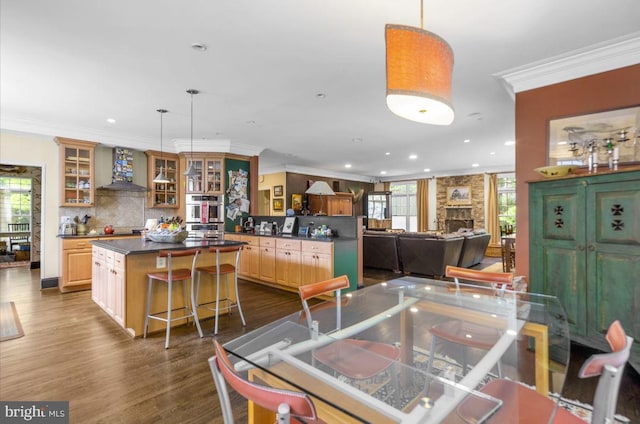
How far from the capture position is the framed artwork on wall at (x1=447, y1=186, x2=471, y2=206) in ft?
34.5

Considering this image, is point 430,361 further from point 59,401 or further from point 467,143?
point 467,143

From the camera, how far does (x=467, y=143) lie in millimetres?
6781

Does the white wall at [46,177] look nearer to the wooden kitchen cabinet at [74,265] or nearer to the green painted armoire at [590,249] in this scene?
the wooden kitchen cabinet at [74,265]

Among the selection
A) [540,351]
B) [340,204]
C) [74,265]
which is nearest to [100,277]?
[74,265]

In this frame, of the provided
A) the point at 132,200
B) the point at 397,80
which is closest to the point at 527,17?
Result: the point at 397,80

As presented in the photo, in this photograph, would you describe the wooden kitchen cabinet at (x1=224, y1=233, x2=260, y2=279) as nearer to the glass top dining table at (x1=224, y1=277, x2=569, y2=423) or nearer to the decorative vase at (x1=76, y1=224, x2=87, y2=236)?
the decorative vase at (x1=76, y1=224, x2=87, y2=236)

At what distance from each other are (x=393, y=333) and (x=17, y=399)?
2.73 meters

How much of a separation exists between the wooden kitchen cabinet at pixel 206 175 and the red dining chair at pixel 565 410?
6086 millimetres

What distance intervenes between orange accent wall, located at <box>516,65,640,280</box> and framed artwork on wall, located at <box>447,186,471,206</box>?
25.1 ft

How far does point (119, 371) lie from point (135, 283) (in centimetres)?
105

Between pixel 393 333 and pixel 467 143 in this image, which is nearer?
pixel 393 333

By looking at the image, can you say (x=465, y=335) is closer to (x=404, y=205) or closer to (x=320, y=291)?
(x=320, y=291)

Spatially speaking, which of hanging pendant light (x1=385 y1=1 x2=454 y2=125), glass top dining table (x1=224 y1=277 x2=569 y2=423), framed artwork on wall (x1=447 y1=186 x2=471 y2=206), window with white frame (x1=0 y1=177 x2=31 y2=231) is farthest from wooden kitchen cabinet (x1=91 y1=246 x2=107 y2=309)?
framed artwork on wall (x1=447 y1=186 x2=471 y2=206)

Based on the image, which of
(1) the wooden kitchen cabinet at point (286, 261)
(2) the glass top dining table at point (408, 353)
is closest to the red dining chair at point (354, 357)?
(2) the glass top dining table at point (408, 353)
